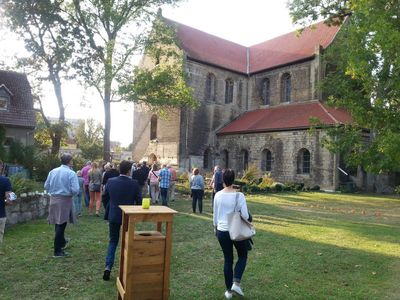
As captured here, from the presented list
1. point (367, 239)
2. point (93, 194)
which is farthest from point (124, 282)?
point (93, 194)

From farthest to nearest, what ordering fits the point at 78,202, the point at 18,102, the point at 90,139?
the point at 90,139 → the point at 18,102 → the point at 78,202

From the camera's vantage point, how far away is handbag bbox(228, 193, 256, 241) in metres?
5.07

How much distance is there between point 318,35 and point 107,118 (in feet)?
61.0

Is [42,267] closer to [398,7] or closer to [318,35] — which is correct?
[398,7]

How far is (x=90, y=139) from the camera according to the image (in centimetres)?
4972

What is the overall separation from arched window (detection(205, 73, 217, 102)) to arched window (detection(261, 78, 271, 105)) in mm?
4425

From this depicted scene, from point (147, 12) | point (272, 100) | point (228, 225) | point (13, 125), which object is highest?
point (147, 12)

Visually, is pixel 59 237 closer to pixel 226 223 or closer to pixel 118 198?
pixel 118 198

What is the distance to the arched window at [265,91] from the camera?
34.7 meters

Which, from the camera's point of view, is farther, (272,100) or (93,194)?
(272,100)

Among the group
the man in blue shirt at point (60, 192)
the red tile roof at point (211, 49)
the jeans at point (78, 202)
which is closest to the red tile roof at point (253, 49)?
the red tile roof at point (211, 49)

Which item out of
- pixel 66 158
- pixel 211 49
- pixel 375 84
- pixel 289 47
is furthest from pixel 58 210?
pixel 289 47

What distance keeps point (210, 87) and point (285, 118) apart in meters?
8.08

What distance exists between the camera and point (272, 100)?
111ft
